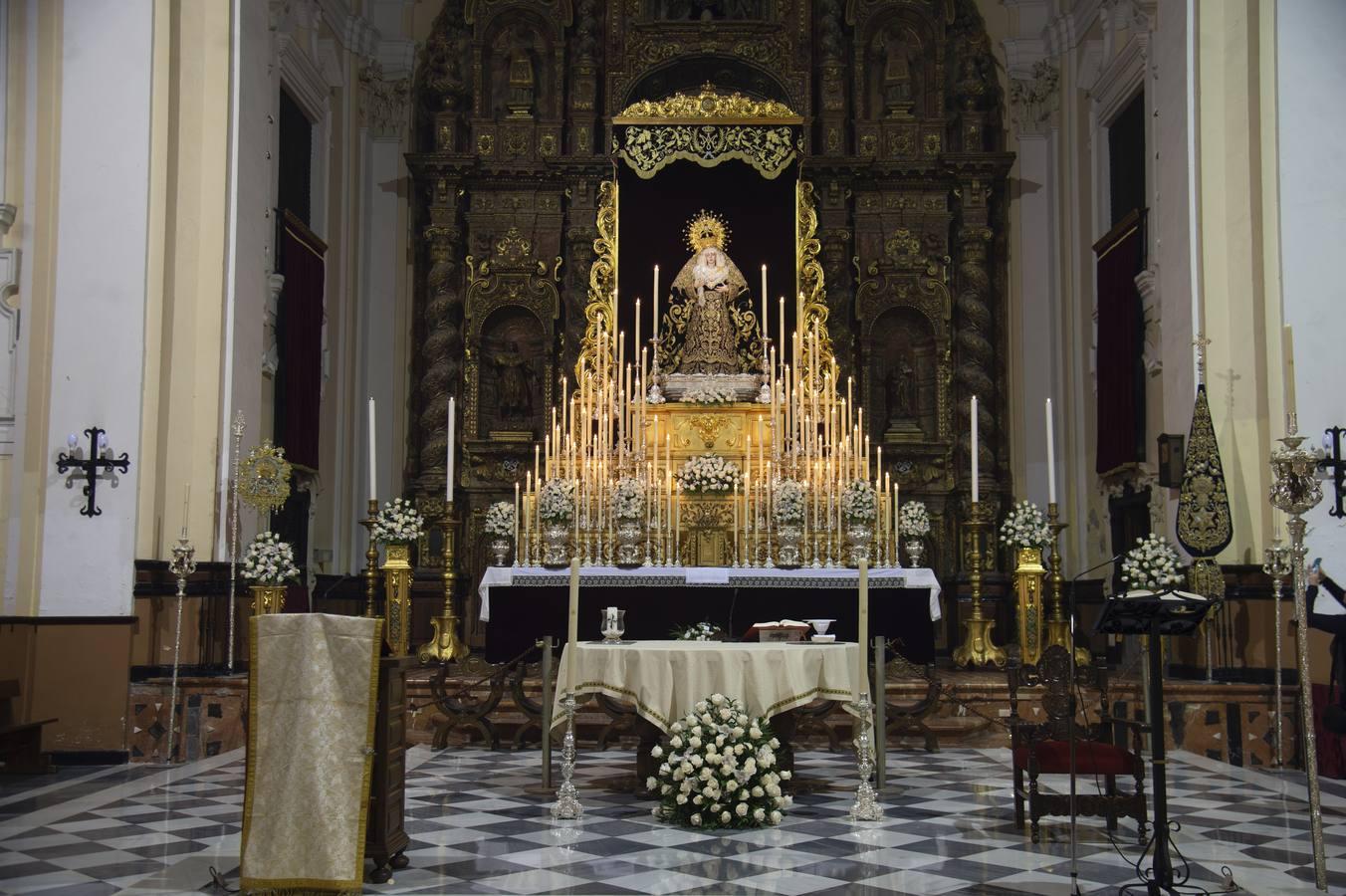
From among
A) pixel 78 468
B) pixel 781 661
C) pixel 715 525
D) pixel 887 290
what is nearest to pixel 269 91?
pixel 78 468

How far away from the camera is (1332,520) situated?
35.6ft

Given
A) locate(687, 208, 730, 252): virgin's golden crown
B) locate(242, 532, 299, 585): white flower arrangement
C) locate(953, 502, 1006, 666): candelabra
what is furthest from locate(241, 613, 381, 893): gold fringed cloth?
locate(687, 208, 730, 252): virgin's golden crown

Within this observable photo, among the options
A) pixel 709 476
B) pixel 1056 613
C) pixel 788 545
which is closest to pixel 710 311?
pixel 709 476

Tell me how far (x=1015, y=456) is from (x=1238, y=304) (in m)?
5.26

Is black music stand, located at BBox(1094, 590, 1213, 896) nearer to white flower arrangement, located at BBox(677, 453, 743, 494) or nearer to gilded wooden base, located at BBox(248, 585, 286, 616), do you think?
gilded wooden base, located at BBox(248, 585, 286, 616)

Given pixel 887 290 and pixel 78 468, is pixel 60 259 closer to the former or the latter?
pixel 78 468

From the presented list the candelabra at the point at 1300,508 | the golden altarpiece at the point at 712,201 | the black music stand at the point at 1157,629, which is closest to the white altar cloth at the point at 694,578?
the golden altarpiece at the point at 712,201

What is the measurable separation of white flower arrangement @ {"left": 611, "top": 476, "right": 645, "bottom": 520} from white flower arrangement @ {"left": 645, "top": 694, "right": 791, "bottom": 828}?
4.87m

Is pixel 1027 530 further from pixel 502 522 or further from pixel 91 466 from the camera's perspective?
pixel 91 466

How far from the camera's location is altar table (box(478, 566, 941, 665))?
1206 centimetres

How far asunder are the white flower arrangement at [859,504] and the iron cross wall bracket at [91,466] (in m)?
6.07

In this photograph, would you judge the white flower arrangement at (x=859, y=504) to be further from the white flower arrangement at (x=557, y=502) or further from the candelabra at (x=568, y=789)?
the candelabra at (x=568, y=789)

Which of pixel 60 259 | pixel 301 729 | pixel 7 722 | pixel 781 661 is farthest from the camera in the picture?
pixel 60 259

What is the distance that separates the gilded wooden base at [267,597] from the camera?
1123cm
